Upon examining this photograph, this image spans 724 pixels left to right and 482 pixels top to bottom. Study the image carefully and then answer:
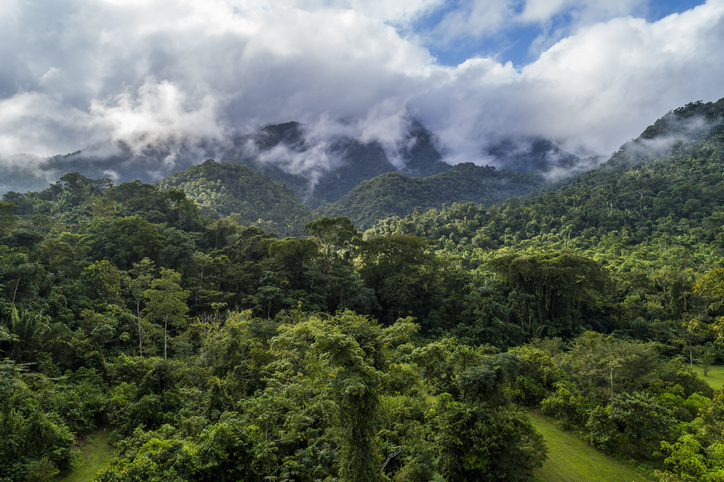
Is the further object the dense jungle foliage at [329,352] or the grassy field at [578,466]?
the grassy field at [578,466]

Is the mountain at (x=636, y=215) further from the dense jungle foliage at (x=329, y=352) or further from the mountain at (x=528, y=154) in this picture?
the mountain at (x=528, y=154)

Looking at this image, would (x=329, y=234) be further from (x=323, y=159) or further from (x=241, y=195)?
(x=323, y=159)

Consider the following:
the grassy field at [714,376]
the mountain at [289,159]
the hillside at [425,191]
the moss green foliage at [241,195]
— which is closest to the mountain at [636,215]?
the grassy field at [714,376]

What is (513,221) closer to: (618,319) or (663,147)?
(618,319)

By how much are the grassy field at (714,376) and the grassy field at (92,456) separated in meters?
27.8

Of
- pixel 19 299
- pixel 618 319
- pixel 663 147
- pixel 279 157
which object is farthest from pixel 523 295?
pixel 279 157

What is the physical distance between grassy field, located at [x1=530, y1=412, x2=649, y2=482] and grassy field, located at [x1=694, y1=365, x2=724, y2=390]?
35.1 feet

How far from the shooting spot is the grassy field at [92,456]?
9.89 m

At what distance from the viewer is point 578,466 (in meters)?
11.7

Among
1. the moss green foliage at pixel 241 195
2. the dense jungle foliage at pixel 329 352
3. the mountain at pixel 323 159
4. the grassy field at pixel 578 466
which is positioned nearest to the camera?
the dense jungle foliage at pixel 329 352

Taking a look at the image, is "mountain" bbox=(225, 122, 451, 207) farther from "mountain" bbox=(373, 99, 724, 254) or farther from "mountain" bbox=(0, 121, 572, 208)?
"mountain" bbox=(373, 99, 724, 254)

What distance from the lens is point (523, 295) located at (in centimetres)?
2683

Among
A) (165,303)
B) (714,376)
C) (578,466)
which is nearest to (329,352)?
(578,466)

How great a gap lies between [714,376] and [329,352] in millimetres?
27243
